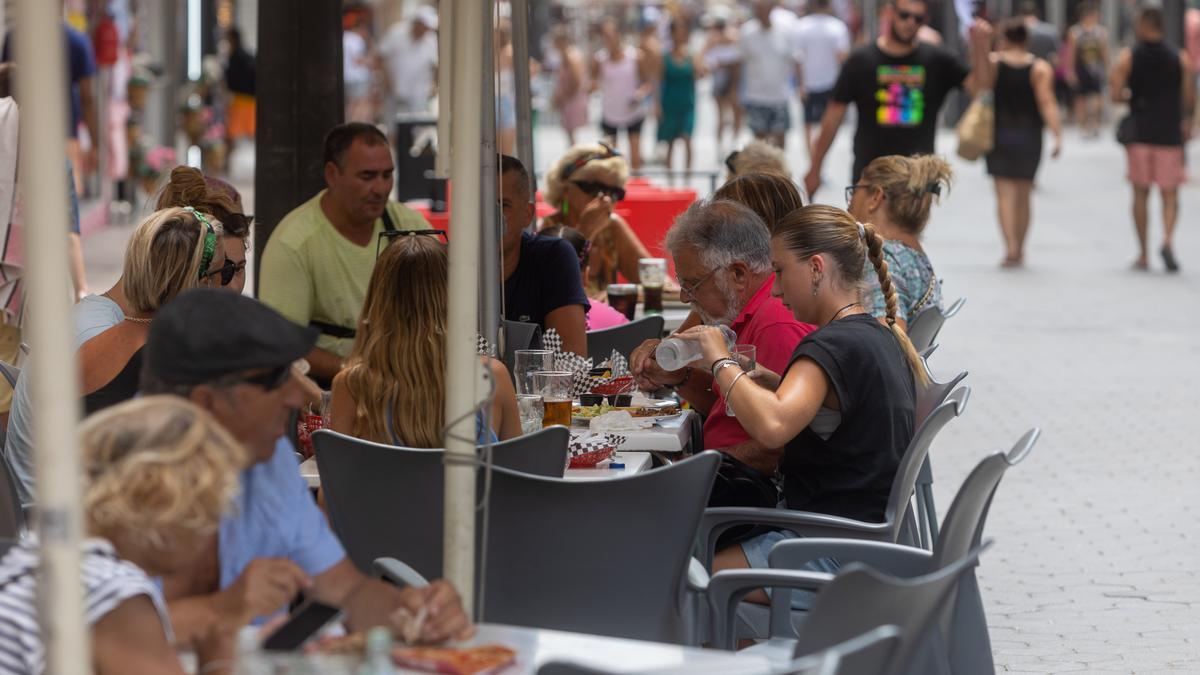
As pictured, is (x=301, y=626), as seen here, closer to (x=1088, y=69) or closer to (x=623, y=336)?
(x=623, y=336)

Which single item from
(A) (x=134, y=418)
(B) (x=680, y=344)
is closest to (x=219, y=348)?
(A) (x=134, y=418)

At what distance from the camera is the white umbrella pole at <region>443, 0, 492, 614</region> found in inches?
117

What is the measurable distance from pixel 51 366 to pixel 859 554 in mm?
2234

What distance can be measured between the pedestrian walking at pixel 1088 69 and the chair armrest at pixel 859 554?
25644 mm

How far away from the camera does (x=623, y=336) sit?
21.9 ft

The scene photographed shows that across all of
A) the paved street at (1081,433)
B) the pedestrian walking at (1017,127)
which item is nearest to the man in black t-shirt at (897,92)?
the paved street at (1081,433)

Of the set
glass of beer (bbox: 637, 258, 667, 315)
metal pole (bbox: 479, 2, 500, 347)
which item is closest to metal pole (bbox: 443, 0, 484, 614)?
metal pole (bbox: 479, 2, 500, 347)

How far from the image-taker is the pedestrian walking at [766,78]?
20016 mm

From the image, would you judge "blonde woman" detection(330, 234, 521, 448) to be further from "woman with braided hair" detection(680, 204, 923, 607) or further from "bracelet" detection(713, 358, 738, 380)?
"woman with braided hair" detection(680, 204, 923, 607)

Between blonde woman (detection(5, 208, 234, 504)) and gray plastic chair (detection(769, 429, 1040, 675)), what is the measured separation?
5.44 feet

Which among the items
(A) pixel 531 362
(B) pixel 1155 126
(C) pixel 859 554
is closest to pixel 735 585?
(C) pixel 859 554

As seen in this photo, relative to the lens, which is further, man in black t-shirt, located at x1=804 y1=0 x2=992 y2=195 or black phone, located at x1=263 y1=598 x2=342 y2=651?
man in black t-shirt, located at x1=804 y1=0 x2=992 y2=195

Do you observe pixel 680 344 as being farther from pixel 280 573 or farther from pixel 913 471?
pixel 280 573

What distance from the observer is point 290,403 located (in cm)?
297
